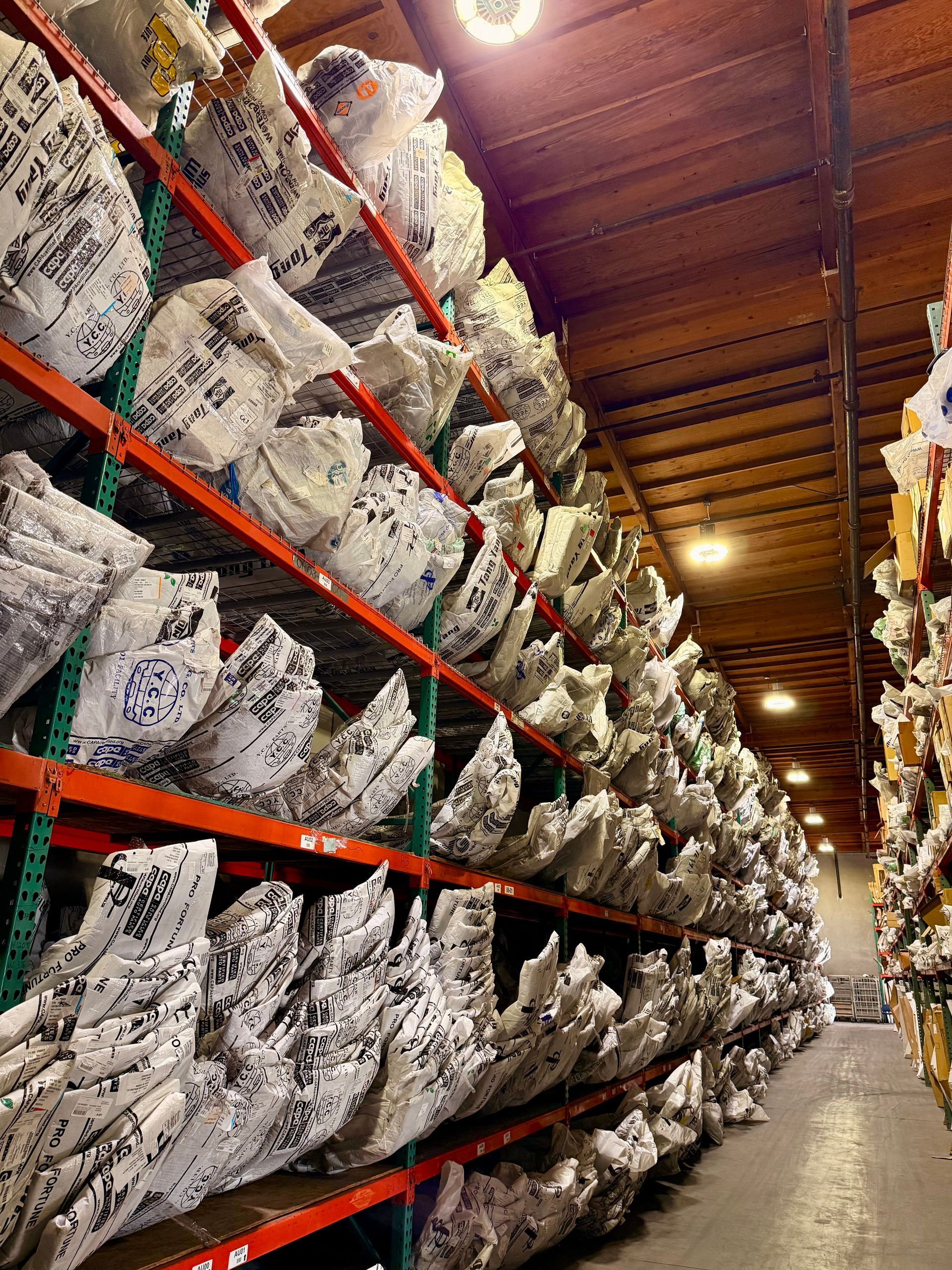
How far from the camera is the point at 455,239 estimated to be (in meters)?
3.80

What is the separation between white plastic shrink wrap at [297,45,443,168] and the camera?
2.90 metres

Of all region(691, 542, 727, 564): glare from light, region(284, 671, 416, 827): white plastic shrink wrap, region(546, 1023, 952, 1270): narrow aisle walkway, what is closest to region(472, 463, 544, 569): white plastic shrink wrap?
region(284, 671, 416, 827): white plastic shrink wrap

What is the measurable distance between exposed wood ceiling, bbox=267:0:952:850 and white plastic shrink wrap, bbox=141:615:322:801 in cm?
341

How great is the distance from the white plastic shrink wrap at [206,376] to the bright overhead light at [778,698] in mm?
11440

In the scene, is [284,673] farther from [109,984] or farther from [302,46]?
[302,46]

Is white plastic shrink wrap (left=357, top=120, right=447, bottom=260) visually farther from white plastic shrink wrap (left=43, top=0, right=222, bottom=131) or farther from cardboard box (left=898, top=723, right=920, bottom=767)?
cardboard box (left=898, top=723, right=920, bottom=767)

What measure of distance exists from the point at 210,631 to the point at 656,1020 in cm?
444

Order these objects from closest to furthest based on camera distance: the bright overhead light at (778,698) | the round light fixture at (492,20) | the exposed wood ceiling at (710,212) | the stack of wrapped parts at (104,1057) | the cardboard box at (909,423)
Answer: the stack of wrapped parts at (104,1057)
the round light fixture at (492,20)
the exposed wood ceiling at (710,212)
the cardboard box at (909,423)
the bright overhead light at (778,698)

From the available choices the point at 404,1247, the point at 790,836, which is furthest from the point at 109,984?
the point at 790,836

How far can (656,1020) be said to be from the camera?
17.4 ft

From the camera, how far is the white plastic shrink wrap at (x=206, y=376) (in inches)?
85.7

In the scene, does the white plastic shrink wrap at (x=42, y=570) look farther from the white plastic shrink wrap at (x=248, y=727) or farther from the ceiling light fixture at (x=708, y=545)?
the ceiling light fixture at (x=708, y=545)

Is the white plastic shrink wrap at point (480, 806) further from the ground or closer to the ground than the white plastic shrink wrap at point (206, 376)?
closer to the ground

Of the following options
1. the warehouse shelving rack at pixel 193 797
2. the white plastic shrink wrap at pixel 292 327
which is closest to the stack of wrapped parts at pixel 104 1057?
the warehouse shelving rack at pixel 193 797
